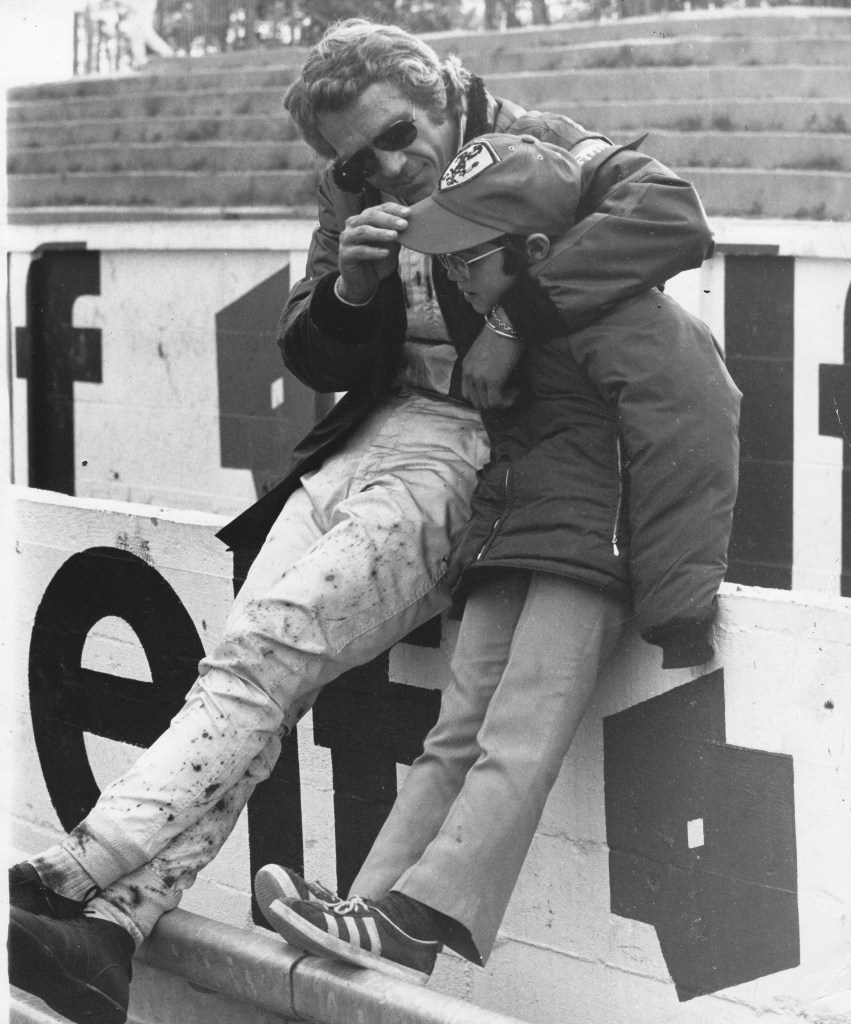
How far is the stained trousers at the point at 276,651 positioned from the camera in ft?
8.91

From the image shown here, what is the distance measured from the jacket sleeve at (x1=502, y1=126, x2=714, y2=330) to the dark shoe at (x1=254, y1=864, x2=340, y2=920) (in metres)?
1.10

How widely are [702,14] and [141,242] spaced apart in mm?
3308

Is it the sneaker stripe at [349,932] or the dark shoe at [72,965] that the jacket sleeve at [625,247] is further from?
the dark shoe at [72,965]

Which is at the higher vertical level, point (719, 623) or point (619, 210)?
point (619, 210)

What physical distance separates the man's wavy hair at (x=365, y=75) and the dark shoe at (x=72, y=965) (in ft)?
5.23

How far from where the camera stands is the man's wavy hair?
2.85 meters

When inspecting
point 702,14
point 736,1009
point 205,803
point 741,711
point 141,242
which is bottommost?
point 736,1009

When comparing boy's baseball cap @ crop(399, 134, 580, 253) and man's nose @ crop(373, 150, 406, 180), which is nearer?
boy's baseball cap @ crop(399, 134, 580, 253)

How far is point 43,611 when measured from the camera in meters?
3.95

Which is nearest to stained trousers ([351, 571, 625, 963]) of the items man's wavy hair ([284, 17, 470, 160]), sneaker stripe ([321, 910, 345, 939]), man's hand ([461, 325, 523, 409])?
sneaker stripe ([321, 910, 345, 939])

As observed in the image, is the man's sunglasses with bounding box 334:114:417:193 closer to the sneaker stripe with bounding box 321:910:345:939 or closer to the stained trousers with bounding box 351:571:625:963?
the stained trousers with bounding box 351:571:625:963

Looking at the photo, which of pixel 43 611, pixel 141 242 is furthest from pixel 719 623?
pixel 141 242

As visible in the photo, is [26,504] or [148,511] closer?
[148,511]

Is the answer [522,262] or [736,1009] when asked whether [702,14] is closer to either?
[522,262]
